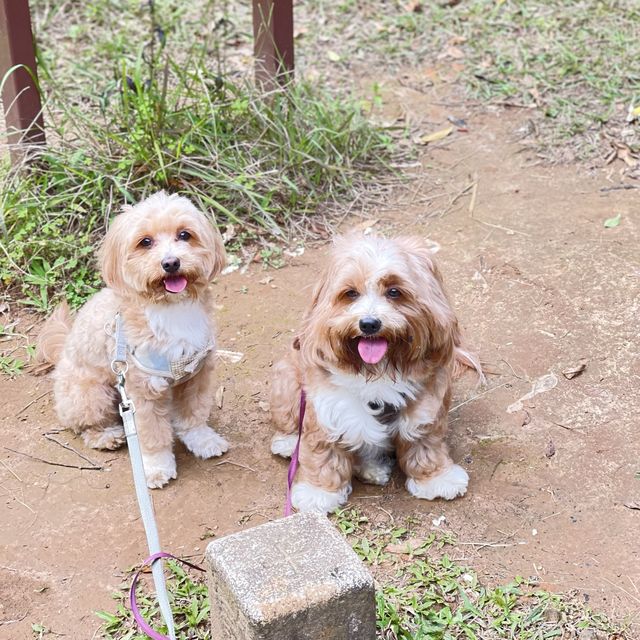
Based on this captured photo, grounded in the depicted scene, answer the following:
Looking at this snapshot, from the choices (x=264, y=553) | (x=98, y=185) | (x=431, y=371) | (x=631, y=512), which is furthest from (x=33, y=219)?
(x=631, y=512)

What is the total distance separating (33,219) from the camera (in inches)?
216

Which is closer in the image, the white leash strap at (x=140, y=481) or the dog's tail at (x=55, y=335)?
the white leash strap at (x=140, y=481)

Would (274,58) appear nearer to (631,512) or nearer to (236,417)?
(236,417)

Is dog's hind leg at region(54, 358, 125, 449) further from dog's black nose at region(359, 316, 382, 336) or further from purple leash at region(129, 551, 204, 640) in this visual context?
dog's black nose at region(359, 316, 382, 336)

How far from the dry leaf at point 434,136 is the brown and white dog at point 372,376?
3.11 m

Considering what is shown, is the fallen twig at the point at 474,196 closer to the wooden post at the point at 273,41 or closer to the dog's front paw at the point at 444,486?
the wooden post at the point at 273,41

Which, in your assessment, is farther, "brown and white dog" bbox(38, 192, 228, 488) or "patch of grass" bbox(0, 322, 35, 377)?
"patch of grass" bbox(0, 322, 35, 377)

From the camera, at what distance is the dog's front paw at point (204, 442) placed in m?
4.27

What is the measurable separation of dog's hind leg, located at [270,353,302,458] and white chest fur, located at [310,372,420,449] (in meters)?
0.37

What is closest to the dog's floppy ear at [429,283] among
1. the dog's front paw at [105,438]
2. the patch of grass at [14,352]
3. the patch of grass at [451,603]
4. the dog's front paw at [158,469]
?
the patch of grass at [451,603]

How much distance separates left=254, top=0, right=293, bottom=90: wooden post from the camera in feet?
20.0

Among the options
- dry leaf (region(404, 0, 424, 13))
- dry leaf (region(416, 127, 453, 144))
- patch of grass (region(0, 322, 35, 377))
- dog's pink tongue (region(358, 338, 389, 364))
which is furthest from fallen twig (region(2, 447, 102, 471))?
dry leaf (region(404, 0, 424, 13))

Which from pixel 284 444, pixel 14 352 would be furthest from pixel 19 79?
pixel 284 444

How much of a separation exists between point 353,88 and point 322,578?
559 centimetres
